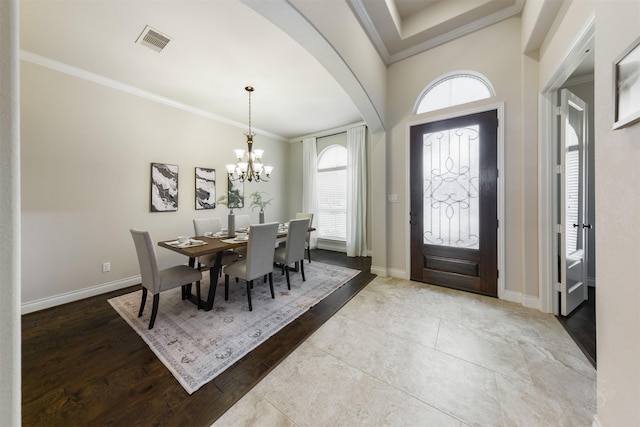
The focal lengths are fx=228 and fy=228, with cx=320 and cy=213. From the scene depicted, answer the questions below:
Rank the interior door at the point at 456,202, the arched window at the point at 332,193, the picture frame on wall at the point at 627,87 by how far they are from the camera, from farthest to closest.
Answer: the arched window at the point at 332,193
the interior door at the point at 456,202
the picture frame on wall at the point at 627,87

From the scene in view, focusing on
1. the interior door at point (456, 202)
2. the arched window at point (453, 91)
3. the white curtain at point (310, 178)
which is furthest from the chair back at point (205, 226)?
the arched window at point (453, 91)

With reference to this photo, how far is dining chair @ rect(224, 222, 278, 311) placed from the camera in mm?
2475

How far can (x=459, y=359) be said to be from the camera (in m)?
1.73

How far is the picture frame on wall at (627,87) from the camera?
3.05 ft

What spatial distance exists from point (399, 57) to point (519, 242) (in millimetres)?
2848

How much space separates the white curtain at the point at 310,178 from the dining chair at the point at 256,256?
9.03 feet

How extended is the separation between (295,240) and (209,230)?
1452mm

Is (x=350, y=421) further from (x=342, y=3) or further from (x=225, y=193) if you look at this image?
(x=225, y=193)

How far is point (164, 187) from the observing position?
3535 mm

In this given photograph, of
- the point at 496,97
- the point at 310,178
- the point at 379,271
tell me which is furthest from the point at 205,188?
the point at 496,97

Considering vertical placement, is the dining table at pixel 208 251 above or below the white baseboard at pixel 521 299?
above

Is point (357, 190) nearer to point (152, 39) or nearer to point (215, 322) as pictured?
point (215, 322)

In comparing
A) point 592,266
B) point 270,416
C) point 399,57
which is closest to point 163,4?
point 399,57

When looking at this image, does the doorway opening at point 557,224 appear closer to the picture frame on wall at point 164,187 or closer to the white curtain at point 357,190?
the white curtain at point 357,190
